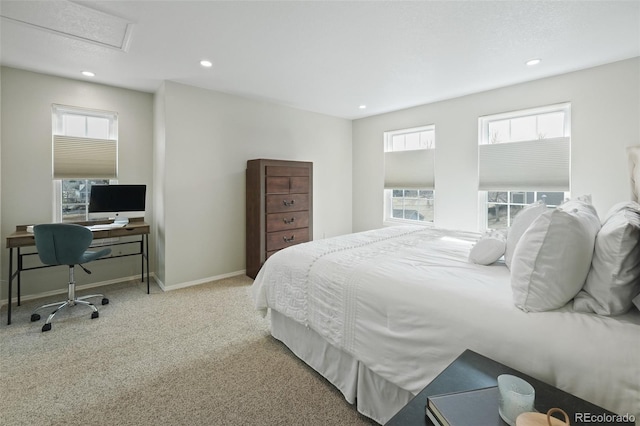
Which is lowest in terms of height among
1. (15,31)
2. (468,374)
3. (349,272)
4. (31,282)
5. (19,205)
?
(31,282)

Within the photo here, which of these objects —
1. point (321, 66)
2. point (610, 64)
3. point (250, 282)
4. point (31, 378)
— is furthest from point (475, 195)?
point (31, 378)

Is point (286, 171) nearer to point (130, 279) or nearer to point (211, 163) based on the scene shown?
point (211, 163)

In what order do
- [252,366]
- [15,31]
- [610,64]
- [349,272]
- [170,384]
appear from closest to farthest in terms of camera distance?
[349,272]
[170,384]
[252,366]
[15,31]
[610,64]

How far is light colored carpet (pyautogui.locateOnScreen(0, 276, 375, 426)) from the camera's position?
165 cm

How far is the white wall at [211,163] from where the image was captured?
3.60 metres

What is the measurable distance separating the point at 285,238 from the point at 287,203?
1.67 feet

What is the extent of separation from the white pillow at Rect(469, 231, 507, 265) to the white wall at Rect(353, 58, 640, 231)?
2146 mm

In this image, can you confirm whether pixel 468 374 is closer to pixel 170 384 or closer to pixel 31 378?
pixel 170 384

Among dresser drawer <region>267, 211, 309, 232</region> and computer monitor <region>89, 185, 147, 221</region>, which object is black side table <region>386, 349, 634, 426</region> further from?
computer monitor <region>89, 185, 147, 221</region>

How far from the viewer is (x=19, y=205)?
10.6ft

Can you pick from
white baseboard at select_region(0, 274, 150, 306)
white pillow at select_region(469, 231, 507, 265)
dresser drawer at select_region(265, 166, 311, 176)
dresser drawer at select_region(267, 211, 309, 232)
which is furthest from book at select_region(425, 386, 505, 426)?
white baseboard at select_region(0, 274, 150, 306)

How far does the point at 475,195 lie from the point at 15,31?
504 cm

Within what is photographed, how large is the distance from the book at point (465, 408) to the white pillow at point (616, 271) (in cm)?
60
